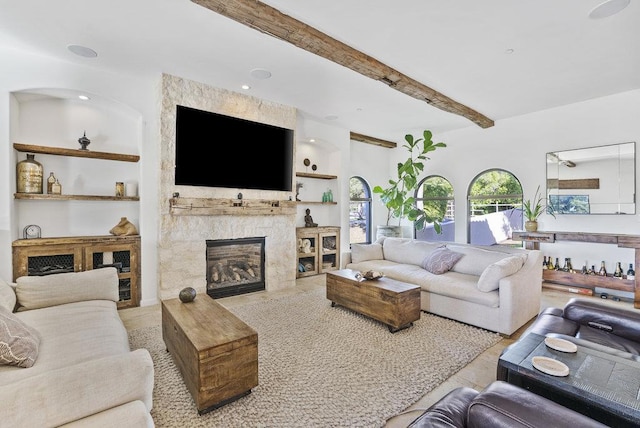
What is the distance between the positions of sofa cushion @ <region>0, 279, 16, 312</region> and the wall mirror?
7145mm

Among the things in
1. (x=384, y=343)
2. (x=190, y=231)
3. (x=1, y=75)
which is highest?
(x=1, y=75)

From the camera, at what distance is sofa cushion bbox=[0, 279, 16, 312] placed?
2296 millimetres

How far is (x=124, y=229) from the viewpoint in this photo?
4.06m

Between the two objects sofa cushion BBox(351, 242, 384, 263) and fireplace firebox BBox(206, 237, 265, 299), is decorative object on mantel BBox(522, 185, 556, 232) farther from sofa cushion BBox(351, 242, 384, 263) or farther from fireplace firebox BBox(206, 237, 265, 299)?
fireplace firebox BBox(206, 237, 265, 299)

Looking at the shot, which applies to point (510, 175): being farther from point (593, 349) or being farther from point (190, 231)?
point (190, 231)


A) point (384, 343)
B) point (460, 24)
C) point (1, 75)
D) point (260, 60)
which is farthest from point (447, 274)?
point (1, 75)

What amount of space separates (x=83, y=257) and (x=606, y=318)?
17.4 ft

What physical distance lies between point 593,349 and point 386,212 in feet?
19.7

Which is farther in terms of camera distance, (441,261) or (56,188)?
(441,261)

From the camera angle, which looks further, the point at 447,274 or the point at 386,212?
the point at 386,212

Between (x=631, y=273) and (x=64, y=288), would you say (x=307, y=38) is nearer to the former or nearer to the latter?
(x=64, y=288)

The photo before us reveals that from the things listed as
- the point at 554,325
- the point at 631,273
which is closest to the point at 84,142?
the point at 554,325

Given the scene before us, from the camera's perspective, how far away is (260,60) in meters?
3.47

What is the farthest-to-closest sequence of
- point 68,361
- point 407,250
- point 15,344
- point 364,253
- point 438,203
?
1. point 438,203
2. point 364,253
3. point 407,250
4. point 68,361
5. point 15,344
